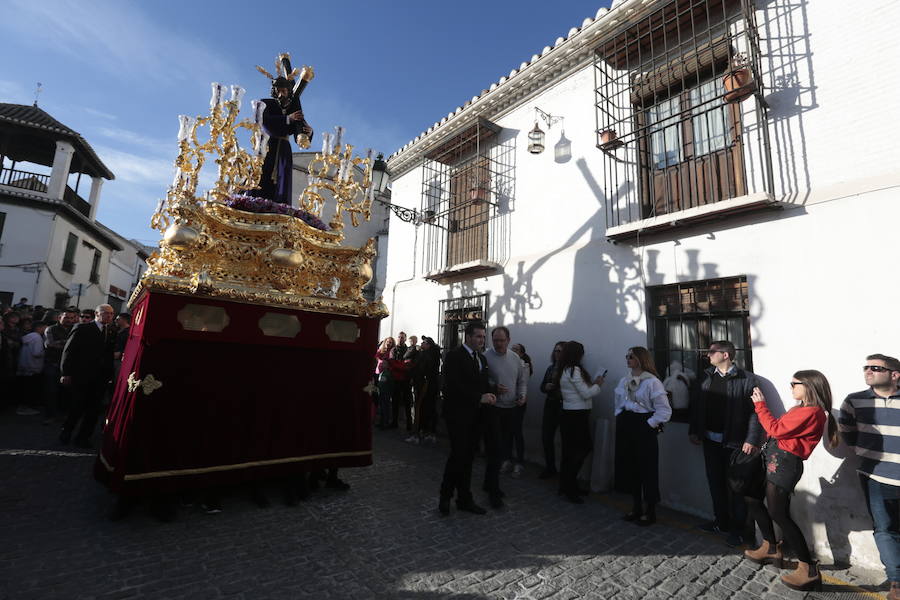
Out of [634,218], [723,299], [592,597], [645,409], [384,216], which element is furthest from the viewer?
[384,216]

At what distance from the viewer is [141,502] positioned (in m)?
3.80

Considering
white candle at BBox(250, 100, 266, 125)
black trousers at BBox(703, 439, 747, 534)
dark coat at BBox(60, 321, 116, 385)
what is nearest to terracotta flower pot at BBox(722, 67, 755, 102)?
black trousers at BBox(703, 439, 747, 534)

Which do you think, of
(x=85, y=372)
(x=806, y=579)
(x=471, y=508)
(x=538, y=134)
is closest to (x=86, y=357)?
(x=85, y=372)

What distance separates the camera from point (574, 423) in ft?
16.4

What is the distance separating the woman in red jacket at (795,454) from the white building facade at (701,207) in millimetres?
732

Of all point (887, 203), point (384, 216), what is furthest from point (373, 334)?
point (384, 216)

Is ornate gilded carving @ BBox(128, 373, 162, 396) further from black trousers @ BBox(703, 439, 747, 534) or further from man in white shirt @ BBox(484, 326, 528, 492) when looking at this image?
black trousers @ BBox(703, 439, 747, 534)

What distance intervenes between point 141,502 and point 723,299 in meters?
6.45

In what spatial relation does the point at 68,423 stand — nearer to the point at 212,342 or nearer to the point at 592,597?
the point at 212,342

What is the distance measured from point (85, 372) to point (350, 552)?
460cm

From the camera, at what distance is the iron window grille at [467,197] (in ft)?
27.2

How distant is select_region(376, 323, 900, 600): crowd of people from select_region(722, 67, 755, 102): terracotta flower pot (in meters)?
2.85

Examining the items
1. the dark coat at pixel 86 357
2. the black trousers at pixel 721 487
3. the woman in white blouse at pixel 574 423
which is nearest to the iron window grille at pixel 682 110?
the woman in white blouse at pixel 574 423

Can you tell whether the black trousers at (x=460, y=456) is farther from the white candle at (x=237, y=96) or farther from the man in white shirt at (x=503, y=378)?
the white candle at (x=237, y=96)
